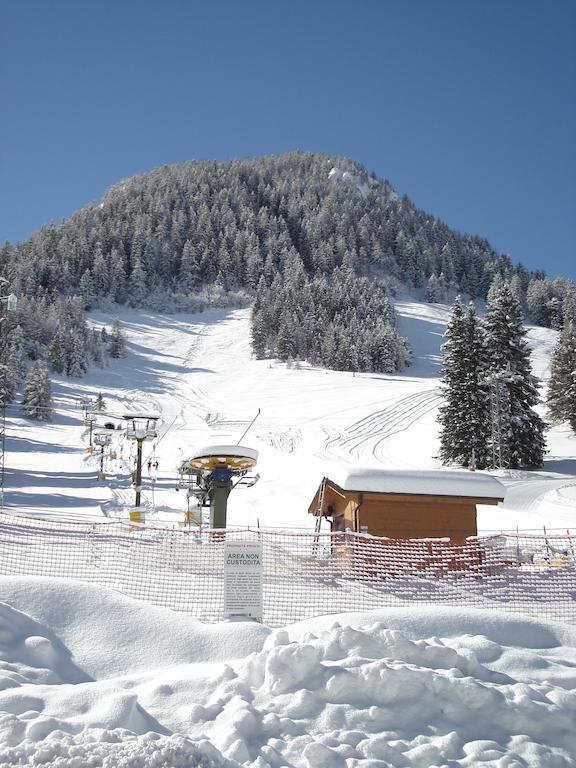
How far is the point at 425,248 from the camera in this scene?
184 m

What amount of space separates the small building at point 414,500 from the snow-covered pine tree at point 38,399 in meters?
52.8

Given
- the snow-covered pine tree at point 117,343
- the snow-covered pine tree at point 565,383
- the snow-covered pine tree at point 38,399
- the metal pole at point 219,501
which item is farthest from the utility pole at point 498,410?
the snow-covered pine tree at point 117,343

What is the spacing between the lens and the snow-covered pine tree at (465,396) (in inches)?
1585

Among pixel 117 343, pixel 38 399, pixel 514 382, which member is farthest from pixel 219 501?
pixel 117 343

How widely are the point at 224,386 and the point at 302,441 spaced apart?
31.8 m

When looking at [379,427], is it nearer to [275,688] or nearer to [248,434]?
[248,434]

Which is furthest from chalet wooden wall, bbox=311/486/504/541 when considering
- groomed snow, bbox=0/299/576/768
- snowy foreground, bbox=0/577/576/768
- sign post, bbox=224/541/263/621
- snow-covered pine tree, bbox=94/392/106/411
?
snow-covered pine tree, bbox=94/392/106/411

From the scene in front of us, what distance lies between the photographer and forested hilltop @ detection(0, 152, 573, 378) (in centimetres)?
10069

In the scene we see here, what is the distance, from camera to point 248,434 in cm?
5466

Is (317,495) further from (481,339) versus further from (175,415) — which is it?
(175,415)

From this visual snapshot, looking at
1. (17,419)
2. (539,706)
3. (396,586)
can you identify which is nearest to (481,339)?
(396,586)

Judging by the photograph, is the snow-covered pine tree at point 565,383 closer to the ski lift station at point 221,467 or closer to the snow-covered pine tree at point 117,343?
the ski lift station at point 221,467

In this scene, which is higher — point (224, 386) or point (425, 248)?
point (425, 248)

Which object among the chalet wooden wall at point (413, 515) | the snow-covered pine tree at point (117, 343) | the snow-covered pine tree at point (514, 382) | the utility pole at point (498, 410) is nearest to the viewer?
the chalet wooden wall at point (413, 515)
